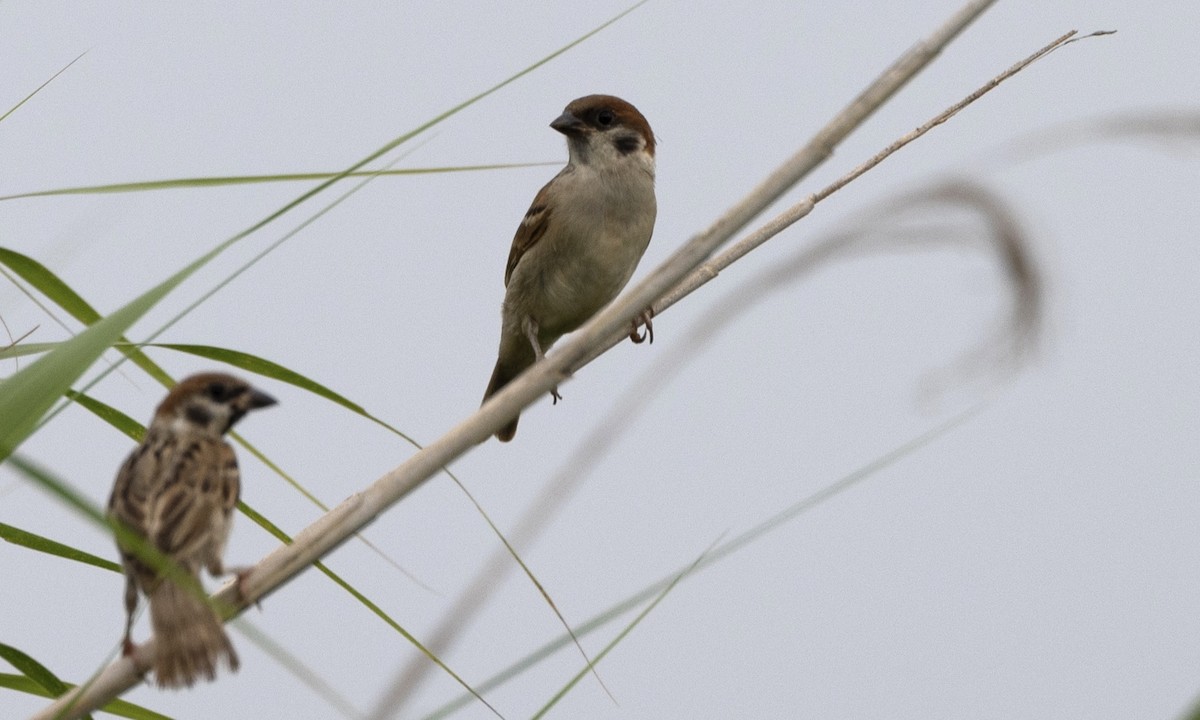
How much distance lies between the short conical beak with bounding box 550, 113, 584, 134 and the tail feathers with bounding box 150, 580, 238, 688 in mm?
3398

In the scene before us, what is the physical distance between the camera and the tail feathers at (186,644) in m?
1.54

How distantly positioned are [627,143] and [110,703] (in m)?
3.43

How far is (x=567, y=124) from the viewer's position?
4789 mm

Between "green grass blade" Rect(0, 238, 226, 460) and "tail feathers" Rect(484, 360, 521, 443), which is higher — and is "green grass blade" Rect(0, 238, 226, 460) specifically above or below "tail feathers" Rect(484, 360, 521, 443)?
below

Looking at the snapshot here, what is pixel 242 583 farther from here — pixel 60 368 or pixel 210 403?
pixel 210 403

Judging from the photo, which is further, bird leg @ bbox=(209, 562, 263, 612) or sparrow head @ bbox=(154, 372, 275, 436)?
sparrow head @ bbox=(154, 372, 275, 436)

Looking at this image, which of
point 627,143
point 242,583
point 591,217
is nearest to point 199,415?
point 242,583

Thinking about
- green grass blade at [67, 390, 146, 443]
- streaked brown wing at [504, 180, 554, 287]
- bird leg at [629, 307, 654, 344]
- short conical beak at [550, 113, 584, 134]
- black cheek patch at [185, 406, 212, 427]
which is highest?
short conical beak at [550, 113, 584, 134]

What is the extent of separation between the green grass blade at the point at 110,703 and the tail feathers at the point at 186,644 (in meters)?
0.23

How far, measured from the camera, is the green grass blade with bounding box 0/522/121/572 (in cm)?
183

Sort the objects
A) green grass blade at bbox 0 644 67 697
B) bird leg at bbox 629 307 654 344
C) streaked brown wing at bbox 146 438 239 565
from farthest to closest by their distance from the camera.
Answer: bird leg at bbox 629 307 654 344 < streaked brown wing at bbox 146 438 239 565 < green grass blade at bbox 0 644 67 697

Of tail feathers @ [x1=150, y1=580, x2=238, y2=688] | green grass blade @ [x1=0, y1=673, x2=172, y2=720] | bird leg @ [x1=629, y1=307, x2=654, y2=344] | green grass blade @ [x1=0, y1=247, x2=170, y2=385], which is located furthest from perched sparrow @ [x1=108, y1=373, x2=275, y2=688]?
bird leg @ [x1=629, y1=307, x2=654, y2=344]

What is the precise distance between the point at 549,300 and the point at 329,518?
344 cm

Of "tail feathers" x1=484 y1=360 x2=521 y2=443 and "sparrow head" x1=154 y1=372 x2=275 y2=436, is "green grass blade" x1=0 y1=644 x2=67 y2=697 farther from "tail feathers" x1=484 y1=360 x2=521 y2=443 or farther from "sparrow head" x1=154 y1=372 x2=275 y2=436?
"tail feathers" x1=484 y1=360 x2=521 y2=443
